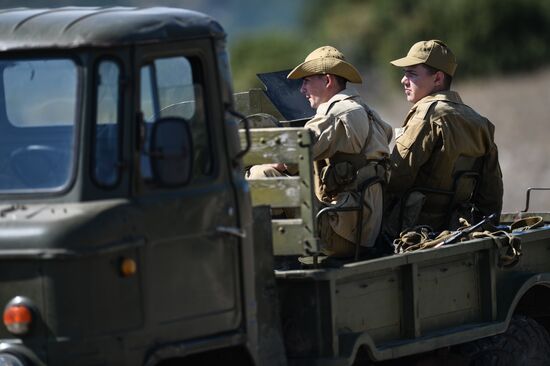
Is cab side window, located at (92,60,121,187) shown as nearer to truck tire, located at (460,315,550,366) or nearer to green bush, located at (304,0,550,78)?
truck tire, located at (460,315,550,366)

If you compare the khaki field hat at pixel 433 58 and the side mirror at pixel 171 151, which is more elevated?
the khaki field hat at pixel 433 58

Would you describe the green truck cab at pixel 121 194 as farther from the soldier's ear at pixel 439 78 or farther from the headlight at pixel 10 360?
the soldier's ear at pixel 439 78

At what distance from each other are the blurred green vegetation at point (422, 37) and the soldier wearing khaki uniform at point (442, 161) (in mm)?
34371

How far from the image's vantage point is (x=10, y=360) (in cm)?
650

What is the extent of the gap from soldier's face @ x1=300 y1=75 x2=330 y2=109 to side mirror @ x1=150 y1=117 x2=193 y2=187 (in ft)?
7.95

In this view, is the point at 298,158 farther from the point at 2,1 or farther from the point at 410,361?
the point at 2,1

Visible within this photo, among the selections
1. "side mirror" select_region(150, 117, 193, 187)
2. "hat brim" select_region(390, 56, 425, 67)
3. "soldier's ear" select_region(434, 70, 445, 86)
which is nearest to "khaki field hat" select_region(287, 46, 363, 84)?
"hat brim" select_region(390, 56, 425, 67)

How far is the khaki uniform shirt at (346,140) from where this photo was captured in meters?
8.57

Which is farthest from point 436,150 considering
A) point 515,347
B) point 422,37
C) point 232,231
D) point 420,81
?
point 422,37

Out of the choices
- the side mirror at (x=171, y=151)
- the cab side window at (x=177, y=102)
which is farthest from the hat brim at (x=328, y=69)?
the side mirror at (x=171, y=151)

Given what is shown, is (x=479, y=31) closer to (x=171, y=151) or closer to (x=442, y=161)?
(x=442, y=161)

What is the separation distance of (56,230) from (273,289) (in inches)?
56.8

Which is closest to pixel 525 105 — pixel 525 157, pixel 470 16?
pixel 525 157

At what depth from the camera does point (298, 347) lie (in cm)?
767
